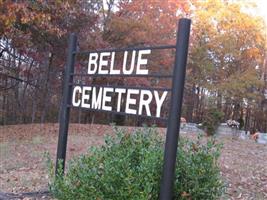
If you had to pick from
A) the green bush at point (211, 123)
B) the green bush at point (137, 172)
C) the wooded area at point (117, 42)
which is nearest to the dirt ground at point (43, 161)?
the green bush at point (137, 172)

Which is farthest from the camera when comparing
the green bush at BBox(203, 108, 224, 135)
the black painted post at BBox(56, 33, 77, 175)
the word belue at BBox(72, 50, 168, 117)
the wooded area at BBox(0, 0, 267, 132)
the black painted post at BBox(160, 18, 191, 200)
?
the green bush at BBox(203, 108, 224, 135)

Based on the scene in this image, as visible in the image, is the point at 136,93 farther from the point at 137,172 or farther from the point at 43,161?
the point at 43,161

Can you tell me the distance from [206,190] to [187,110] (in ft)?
114

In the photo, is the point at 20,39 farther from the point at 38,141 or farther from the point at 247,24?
the point at 247,24

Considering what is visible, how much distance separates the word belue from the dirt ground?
1.77 m

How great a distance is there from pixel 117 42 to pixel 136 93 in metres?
17.7

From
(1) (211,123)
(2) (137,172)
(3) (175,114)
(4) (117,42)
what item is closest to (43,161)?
(2) (137,172)

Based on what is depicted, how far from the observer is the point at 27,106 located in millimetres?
25078

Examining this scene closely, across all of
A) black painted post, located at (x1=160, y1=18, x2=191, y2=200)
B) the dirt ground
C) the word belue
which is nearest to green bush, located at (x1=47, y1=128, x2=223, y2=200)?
black painted post, located at (x1=160, y1=18, x2=191, y2=200)

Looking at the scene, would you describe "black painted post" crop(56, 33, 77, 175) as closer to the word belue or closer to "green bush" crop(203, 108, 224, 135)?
the word belue

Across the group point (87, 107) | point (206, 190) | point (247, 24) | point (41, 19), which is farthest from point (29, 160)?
point (247, 24)

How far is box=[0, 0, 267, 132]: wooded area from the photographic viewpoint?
1468 cm

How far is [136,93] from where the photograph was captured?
4129mm

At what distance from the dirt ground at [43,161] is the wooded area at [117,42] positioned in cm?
266
